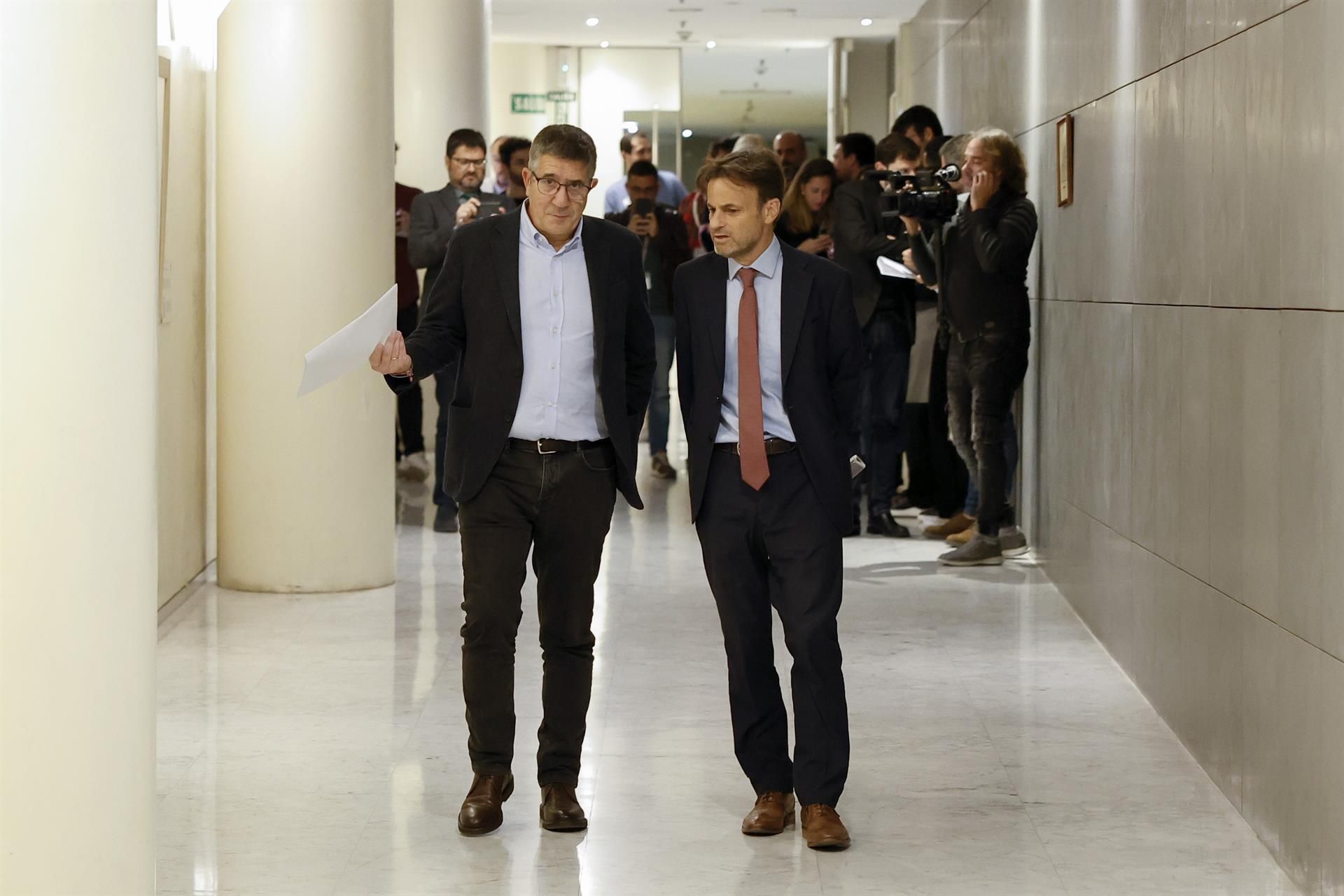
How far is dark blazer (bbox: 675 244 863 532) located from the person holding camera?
6683 mm

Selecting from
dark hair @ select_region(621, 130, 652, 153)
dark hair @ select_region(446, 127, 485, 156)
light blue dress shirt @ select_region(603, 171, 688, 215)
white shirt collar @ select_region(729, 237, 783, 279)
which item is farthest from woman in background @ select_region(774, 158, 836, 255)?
white shirt collar @ select_region(729, 237, 783, 279)

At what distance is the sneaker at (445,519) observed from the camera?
31.0ft

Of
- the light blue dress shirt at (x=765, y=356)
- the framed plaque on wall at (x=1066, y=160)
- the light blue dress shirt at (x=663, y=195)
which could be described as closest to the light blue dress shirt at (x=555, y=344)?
the light blue dress shirt at (x=765, y=356)

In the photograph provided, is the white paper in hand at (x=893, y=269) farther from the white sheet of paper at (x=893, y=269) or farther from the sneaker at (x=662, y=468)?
the sneaker at (x=662, y=468)

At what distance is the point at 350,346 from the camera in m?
3.78

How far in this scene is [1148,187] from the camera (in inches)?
225

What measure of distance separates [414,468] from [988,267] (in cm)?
517

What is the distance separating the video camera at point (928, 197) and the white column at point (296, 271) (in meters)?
2.53

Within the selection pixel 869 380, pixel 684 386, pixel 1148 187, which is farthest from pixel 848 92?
pixel 684 386

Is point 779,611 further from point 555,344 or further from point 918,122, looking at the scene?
point 918,122

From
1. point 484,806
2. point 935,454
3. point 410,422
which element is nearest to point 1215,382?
point 484,806

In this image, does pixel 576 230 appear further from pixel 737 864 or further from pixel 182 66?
pixel 182 66

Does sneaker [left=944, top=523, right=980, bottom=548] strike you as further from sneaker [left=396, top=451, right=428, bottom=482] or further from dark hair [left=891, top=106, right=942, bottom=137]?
sneaker [left=396, top=451, right=428, bottom=482]

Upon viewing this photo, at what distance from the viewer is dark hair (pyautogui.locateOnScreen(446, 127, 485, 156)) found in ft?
29.8
